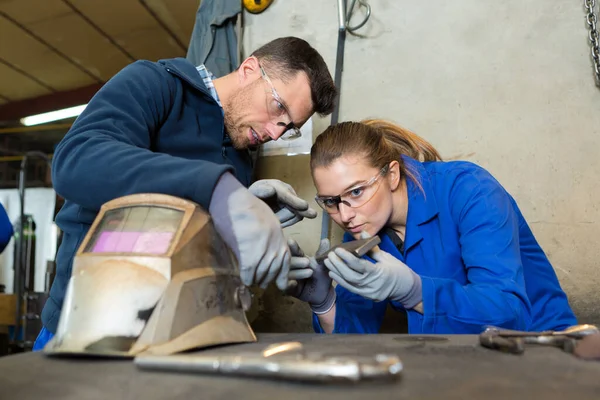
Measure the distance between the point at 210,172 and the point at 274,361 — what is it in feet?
1.26

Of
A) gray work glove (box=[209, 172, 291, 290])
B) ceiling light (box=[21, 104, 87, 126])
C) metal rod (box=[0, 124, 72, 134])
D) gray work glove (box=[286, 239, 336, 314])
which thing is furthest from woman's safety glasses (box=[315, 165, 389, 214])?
metal rod (box=[0, 124, 72, 134])

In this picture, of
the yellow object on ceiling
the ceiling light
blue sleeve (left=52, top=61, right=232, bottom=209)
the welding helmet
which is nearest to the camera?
the welding helmet

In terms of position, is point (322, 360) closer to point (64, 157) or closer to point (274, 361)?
point (274, 361)

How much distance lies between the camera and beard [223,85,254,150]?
1382 millimetres

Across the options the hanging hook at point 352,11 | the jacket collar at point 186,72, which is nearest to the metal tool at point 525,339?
the jacket collar at point 186,72

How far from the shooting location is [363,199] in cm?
134

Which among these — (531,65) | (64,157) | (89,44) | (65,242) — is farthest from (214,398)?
(89,44)

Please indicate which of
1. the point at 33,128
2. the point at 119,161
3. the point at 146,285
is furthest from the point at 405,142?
the point at 33,128

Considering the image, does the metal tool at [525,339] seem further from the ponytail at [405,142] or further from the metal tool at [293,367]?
the ponytail at [405,142]

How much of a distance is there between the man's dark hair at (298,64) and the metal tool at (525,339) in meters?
0.80

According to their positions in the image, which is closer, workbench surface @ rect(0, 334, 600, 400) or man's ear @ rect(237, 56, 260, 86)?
workbench surface @ rect(0, 334, 600, 400)

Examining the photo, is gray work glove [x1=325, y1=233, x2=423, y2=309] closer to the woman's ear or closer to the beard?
the woman's ear

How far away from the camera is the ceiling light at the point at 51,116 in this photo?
4.77m

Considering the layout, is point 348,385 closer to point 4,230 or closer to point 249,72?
point 249,72
